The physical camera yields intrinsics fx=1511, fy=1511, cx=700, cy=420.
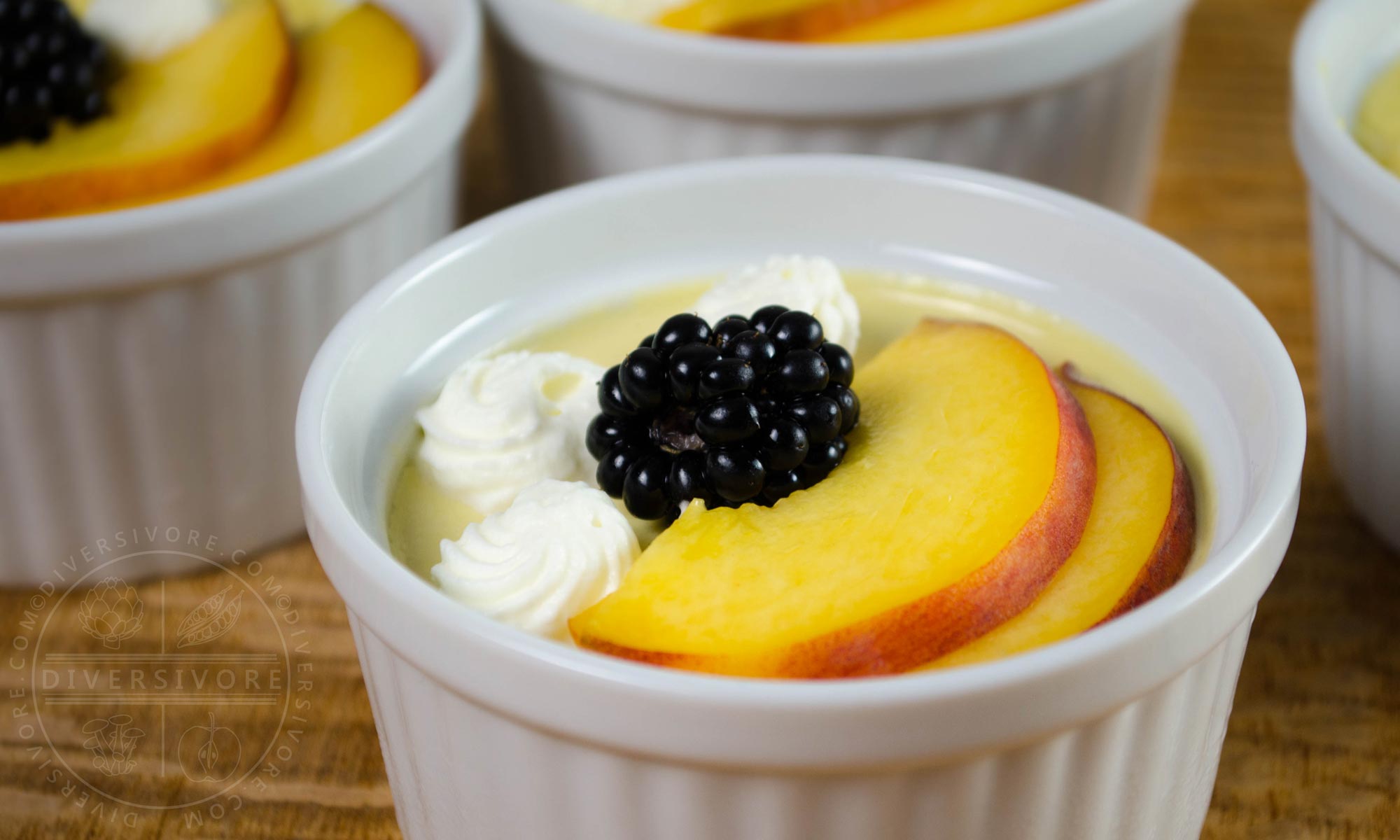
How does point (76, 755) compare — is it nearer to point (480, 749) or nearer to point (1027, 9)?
point (480, 749)

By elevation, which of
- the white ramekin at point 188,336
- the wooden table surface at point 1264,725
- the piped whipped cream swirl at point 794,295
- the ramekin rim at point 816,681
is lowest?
the wooden table surface at point 1264,725

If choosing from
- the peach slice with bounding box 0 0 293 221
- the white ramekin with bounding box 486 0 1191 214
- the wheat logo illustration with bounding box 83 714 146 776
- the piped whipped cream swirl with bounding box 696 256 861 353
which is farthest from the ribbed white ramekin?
the wheat logo illustration with bounding box 83 714 146 776

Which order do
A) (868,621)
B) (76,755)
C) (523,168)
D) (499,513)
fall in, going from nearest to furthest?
(868,621)
(499,513)
(76,755)
(523,168)

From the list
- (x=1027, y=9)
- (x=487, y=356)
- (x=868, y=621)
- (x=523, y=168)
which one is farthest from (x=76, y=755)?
A: (x=1027, y=9)

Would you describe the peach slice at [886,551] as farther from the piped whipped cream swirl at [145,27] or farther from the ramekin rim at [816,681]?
the piped whipped cream swirl at [145,27]

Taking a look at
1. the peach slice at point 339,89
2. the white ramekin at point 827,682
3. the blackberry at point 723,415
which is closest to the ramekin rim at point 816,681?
the white ramekin at point 827,682
